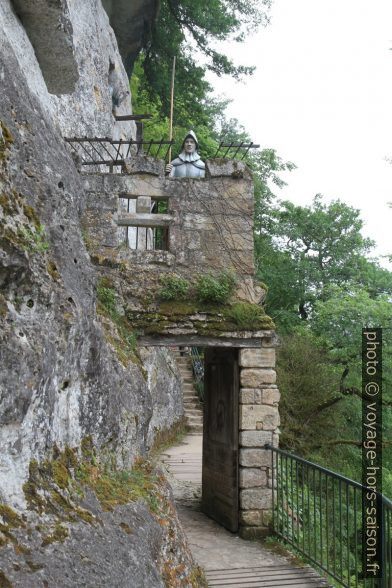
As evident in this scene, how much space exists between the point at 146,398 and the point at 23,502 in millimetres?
2699

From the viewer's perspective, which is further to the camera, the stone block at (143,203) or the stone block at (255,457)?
the stone block at (143,203)

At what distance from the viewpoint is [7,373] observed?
278 cm

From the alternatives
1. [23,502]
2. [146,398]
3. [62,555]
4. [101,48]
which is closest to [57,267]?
[23,502]

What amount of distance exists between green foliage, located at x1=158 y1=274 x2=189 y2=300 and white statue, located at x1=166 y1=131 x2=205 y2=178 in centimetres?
178

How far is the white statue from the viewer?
8.25 m

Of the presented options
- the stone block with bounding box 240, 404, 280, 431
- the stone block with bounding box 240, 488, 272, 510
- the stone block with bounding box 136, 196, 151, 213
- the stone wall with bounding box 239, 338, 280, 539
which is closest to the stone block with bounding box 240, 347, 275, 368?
the stone wall with bounding box 239, 338, 280, 539

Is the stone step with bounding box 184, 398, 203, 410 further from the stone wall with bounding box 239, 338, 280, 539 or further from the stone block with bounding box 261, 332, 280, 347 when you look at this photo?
the stone block with bounding box 261, 332, 280, 347

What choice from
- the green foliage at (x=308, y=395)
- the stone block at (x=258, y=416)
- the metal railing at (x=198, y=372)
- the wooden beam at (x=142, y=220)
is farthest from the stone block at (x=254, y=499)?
the metal railing at (x=198, y=372)

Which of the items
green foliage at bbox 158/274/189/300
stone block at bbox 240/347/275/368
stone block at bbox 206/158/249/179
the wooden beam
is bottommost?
stone block at bbox 240/347/275/368

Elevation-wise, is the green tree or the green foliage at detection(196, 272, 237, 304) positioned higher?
the green tree

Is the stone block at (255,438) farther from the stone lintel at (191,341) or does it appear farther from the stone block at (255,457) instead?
the stone lintel at (191,341)

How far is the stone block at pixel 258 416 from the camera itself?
7.05 meters

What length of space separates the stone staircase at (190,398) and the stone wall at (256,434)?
28.7 feet

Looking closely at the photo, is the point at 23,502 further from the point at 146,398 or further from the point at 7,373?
the point at 146,398
